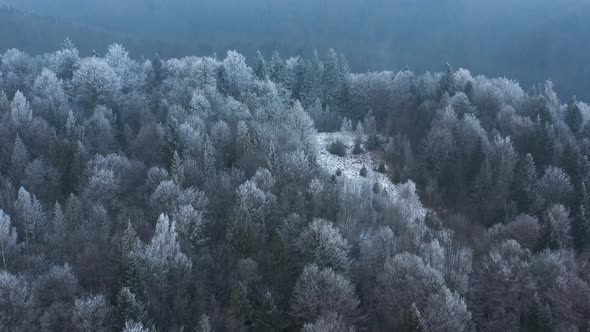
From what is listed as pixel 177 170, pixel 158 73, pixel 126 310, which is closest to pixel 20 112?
pixel 177 170

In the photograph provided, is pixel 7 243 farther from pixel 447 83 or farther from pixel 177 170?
pixel 447 83

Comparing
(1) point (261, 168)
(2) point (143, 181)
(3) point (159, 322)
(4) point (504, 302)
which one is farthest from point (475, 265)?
(2) point (143, 181)

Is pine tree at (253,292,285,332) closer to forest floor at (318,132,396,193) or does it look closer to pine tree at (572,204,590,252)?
forest floor at (318,132,396,193)

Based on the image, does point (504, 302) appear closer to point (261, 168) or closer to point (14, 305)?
point (261, 168)

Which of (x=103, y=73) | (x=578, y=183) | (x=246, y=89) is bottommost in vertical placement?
(x=578, y=183)

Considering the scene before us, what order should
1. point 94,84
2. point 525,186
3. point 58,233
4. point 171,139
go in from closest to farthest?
1. point 58,233
2. point 525,186
3. point 171,139
4. point 94,84

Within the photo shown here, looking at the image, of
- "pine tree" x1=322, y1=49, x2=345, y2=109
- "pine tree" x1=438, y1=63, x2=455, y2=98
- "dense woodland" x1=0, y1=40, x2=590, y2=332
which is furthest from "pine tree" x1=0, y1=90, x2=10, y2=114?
"pine tree" x1=438, y1=63, x2=455, y2=98

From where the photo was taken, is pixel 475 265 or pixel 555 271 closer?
pixel 555 271

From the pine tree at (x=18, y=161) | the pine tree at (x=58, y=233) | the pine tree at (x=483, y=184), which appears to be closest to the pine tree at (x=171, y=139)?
the pine tree at (x=18, y=161)
